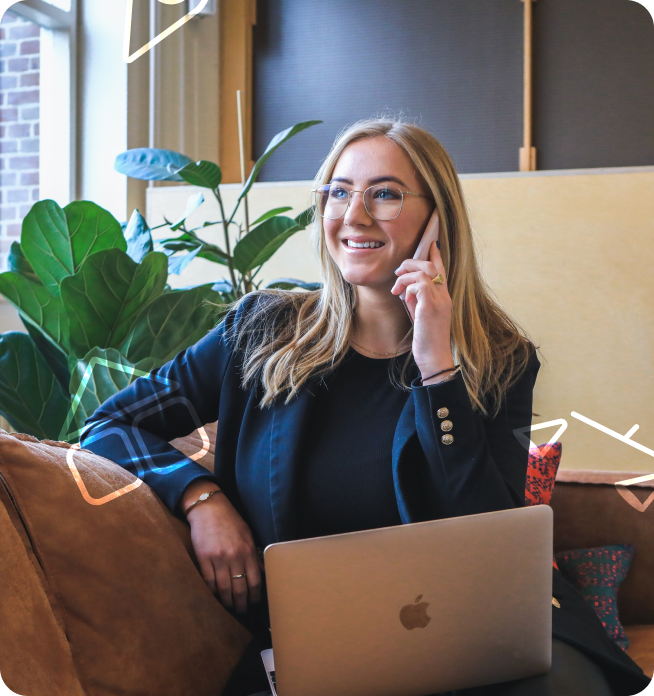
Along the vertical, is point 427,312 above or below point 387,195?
below

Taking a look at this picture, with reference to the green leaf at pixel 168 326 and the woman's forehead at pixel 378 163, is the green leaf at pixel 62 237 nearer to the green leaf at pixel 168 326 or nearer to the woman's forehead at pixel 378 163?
the green leaf at pixel 168 326

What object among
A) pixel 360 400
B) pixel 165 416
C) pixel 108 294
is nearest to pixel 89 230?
pixel 108 294

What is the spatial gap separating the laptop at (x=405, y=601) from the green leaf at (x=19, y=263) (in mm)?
1195

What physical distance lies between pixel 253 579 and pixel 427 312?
546 mm

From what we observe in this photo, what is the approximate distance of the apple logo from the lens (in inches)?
33.1

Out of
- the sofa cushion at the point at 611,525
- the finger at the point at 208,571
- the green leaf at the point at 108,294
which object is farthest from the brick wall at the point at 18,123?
the sofa cushion at the point at 611,525

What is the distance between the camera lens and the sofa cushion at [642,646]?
1358 mm

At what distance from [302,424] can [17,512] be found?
0.52 metres

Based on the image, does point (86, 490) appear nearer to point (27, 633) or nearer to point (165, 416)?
point (27, 633)

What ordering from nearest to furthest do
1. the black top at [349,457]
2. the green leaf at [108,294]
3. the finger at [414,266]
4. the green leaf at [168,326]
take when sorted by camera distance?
the black top at [349,457], the finger at [414,266], the green leaf at [108,294], the green leaf at [168,326]

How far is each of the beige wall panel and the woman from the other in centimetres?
107

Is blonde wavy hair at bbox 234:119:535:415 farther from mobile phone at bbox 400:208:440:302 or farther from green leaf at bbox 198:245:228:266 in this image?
green leaf at bbox 198:245:228:266

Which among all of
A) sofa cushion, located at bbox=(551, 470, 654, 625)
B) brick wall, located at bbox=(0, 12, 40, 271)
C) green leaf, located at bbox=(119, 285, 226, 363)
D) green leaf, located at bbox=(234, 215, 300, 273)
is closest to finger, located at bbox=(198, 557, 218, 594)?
green leaf, located at bbox=(119, 285, 226, 363)

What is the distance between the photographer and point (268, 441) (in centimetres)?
128
